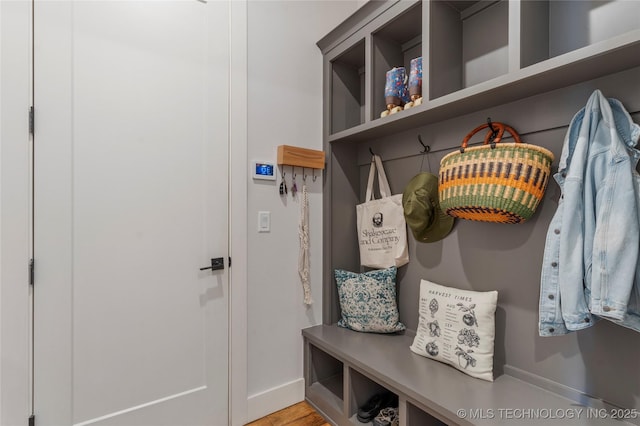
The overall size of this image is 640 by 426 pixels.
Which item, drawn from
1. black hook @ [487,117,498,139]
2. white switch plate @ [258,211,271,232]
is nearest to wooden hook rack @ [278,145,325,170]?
white switch plate @ [258,211,271,232]

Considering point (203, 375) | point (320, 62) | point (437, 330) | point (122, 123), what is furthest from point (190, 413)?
point (320, 62)

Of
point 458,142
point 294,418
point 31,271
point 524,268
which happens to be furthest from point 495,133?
point 31,271

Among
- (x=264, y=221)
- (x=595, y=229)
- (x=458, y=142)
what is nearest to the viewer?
(x=595, y=229)

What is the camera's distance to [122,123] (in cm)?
147

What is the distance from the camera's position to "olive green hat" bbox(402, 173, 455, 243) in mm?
1653

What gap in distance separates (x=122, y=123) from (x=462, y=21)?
1.72 metres

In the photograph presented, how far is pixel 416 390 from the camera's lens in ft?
4.27

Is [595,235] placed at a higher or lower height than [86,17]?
lower

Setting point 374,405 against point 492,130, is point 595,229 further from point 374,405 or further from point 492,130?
point 374,405

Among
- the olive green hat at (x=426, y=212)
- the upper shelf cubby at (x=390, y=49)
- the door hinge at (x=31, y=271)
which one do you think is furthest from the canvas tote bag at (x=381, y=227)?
the door hinge at (x=31, y=271)

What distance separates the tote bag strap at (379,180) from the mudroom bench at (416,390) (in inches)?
33.1

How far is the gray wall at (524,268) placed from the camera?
45.0 inches

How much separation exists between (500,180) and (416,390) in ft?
2.94

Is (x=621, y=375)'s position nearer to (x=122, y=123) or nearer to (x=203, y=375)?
(x=203, y=375)
